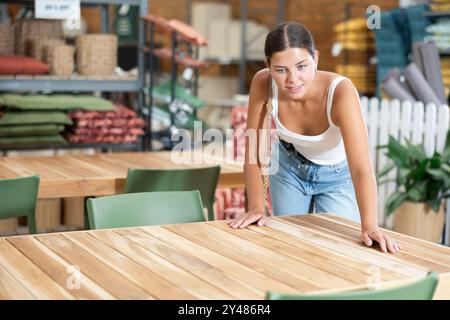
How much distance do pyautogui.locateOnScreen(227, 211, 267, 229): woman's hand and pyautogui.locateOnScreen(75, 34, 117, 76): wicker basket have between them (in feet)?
8.25

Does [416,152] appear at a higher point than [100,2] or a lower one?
lower

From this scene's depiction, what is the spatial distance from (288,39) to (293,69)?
9cm

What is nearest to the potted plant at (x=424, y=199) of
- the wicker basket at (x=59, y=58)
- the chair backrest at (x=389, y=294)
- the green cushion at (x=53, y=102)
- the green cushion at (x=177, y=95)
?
the green cushion at (x=177, y=95)

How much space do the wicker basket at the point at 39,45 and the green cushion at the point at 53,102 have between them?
0.26m

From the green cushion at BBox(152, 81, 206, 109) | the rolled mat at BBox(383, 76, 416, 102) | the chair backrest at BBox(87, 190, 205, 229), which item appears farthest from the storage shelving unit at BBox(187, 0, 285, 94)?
the chair backrest at BBox(87, 190, 205, 229)

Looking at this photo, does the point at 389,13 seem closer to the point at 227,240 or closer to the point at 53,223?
the point at 53,223

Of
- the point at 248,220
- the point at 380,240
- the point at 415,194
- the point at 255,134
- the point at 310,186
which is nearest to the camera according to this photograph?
the point at 380,240

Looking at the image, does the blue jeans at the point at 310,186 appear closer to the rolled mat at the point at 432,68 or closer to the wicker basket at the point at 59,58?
the wicker basket at the point at 59,58

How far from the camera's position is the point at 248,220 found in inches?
96.0

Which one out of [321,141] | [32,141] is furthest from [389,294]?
[32,141]

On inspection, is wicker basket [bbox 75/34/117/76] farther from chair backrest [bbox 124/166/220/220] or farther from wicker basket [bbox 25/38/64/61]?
chair backrest [bbox 124/166/220/220]

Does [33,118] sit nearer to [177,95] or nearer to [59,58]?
[59,58]

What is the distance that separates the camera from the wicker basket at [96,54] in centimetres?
469

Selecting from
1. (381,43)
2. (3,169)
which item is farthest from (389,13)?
(3,169)
